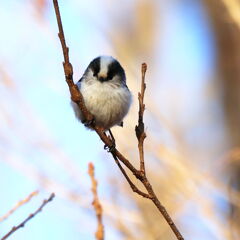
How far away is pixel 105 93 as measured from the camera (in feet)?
7.95

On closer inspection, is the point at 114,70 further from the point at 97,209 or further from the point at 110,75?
the point at 97,209

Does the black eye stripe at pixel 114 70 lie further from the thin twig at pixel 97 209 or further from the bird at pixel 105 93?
the thin twig at pixel 97 209

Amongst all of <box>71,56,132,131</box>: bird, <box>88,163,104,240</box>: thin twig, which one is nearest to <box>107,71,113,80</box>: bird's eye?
<box>71,56,132,131</box>: bird

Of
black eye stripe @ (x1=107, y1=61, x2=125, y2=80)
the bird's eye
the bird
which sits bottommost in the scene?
the bird

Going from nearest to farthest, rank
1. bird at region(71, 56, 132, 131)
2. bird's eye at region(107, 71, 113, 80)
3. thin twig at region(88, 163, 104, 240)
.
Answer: thin twig at region(88, 163, 104, 240)
bird at region(71, 56, 132, 131)
bird's eye at region(107, 71, 113, 80)

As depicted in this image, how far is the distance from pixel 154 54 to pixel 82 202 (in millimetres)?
2915

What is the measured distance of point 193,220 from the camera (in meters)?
3.64

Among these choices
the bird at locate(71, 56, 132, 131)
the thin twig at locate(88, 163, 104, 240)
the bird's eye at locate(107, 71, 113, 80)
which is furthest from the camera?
the bird's eye at locate(107, 71, 113, 80)

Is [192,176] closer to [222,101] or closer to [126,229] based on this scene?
[126,229]

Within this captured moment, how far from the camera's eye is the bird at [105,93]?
2.38 metres

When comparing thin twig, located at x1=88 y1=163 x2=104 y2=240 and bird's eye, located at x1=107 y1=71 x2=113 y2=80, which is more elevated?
bird's eye, located at x1=107 y1=71 x2=113 y2=80

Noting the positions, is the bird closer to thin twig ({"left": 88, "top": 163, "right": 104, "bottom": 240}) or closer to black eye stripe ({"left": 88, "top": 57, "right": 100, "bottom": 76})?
black eye stripe ({"left": 88, "top": 57, "right": 100, "bottom": 76})

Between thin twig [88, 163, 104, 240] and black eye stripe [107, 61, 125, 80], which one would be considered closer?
thin twig [88, 163, 104, 240]

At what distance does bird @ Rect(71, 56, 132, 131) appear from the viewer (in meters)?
2.38
